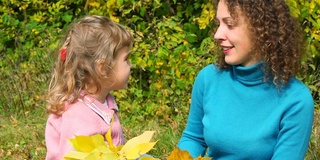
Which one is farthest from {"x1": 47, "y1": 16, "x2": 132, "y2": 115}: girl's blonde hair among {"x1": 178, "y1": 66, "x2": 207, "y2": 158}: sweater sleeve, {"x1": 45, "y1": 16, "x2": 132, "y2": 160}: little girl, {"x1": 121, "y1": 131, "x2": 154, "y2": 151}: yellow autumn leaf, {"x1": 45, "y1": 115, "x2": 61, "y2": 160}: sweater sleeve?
{"x1": 121, "y1": 131, "x2": 154, "y2": 151}: yellow autumn leaf

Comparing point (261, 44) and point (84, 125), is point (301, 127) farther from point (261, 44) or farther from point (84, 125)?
point (84, 125)

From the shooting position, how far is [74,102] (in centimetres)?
302

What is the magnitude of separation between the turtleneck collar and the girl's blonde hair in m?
0.55

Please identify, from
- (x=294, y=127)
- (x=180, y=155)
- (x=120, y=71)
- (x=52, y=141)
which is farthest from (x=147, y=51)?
(x=180, y=155)

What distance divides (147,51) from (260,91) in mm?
3008

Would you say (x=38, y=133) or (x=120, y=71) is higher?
(x=120, y=71)

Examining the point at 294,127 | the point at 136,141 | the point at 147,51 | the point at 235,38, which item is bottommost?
the point at 147,51

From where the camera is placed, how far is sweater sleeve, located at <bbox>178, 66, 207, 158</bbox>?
3037 mm

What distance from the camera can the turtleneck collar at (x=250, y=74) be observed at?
2812 mm

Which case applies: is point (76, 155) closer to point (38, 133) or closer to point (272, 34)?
point (272, 34)

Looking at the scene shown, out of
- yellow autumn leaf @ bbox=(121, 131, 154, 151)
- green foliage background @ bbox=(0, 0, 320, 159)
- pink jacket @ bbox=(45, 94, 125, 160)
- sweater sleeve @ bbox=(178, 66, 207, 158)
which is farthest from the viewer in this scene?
green foliage background @ bbox=(0, 0, 320, 159)

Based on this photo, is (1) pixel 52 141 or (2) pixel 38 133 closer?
(1) pixel 52 141

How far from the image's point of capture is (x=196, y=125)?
307cm

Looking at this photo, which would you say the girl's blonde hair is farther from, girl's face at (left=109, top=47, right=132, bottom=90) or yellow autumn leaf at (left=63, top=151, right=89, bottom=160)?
yellow autumn leaf at (left=63, top=151, right=89, bottom=160)
